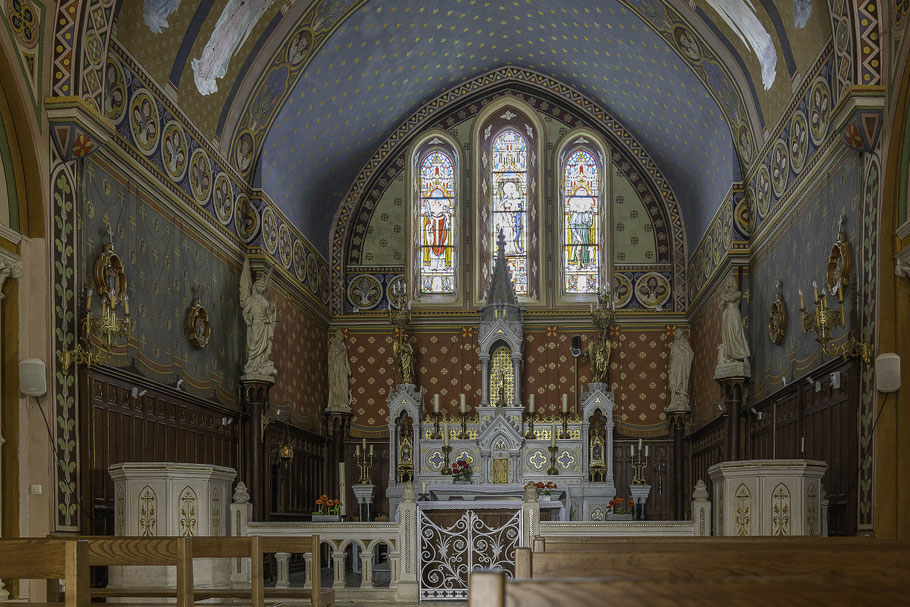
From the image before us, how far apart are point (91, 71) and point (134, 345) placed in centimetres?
343

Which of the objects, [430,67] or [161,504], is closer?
[161,504]

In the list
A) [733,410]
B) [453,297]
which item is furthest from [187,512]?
[453,297]

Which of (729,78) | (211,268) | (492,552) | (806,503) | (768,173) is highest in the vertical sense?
(729,78)

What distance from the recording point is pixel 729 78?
17.4 meters

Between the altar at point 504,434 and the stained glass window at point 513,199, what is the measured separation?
1.20m

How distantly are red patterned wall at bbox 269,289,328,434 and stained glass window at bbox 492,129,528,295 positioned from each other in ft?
13.9

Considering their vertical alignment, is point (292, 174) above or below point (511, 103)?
below

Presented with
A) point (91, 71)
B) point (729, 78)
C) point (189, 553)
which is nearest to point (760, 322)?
point (729, 78)

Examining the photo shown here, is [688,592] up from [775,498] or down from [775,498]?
up

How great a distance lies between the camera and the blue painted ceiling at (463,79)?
1917 centimetres

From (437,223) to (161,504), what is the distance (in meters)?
13.2

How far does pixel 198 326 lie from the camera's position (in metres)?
15.9

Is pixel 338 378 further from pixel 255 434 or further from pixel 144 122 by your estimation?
pixel 144 122

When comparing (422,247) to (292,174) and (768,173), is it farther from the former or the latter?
(768,173)
